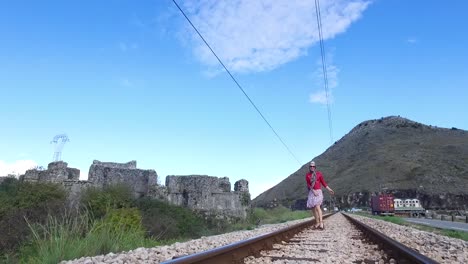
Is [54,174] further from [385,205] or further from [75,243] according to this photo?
[385,205]

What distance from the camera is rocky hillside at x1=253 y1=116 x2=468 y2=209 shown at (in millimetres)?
75875

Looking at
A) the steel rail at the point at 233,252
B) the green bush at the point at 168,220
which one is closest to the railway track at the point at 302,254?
the steel rail at the point at 233,252

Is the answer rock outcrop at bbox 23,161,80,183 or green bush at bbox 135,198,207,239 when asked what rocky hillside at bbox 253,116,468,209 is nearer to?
green bush at bbox 135,198,207,239

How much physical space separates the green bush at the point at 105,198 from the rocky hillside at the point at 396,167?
64498 millimetres

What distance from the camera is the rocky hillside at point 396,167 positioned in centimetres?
7588

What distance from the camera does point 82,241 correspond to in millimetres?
7219

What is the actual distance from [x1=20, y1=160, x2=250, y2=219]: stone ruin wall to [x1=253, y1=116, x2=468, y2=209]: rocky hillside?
186 ft

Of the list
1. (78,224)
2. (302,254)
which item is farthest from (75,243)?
(302,254)

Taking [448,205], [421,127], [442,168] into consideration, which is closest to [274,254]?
[448,205]

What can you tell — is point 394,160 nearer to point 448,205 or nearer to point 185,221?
point 448,205

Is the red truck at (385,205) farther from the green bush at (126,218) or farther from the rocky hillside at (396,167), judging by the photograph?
the green bush at (126,218)

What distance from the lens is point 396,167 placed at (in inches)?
3484

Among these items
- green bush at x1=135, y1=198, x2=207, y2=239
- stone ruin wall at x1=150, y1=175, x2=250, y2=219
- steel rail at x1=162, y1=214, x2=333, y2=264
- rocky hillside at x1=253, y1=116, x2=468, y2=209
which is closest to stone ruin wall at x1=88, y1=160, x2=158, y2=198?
stone ruin wall at x1=150, y1=175, x2=250, y2=219

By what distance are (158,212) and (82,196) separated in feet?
11.2
